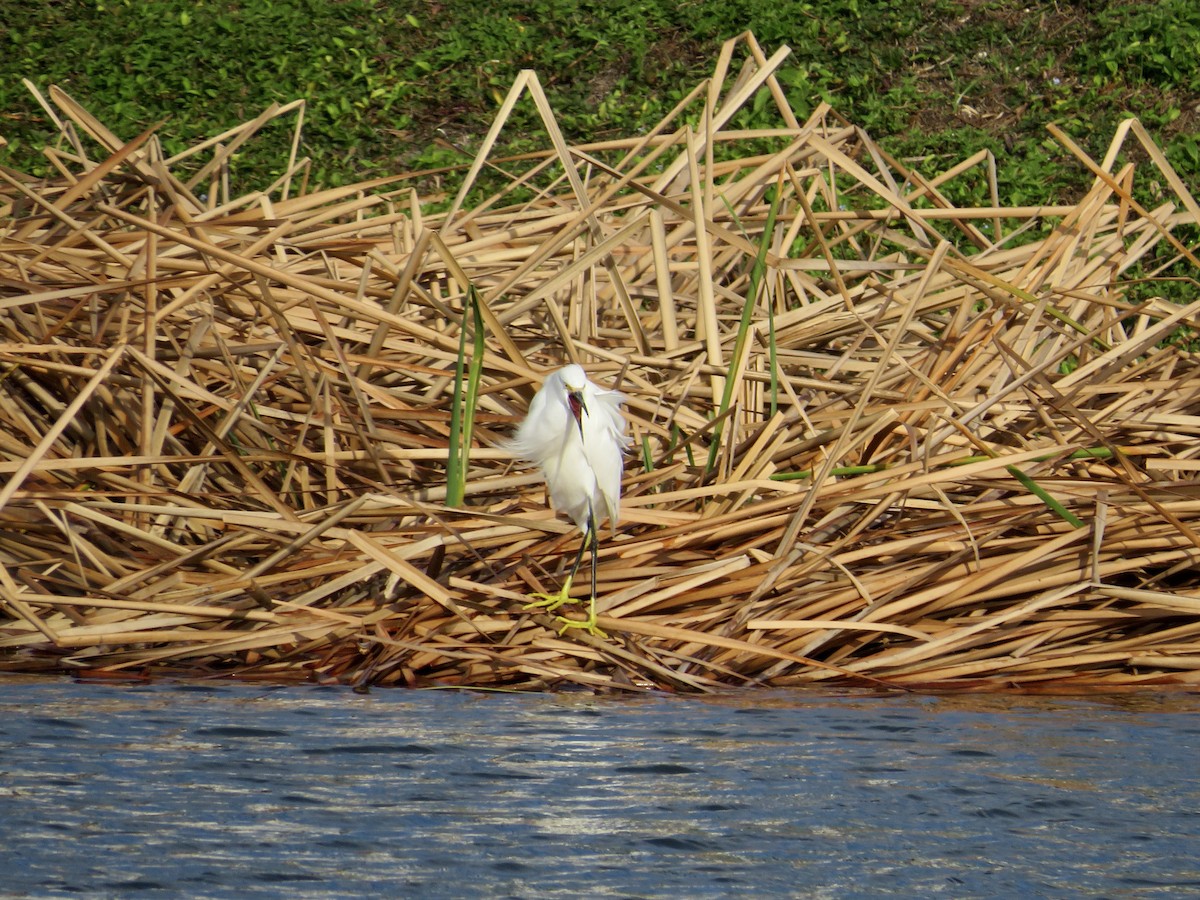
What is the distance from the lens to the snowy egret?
4.06 meters

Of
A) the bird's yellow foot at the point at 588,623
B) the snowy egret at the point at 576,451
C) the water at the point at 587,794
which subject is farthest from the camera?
the snowy egret at the point at 576,451

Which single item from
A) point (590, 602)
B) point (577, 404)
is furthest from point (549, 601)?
point (577, 404)

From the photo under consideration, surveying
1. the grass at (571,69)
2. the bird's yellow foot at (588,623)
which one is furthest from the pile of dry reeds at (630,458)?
the grass at (571,69)

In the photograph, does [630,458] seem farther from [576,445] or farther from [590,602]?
[590,602]

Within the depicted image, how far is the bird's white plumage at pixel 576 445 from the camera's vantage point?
160 inches

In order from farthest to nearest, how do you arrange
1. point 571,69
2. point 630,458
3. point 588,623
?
1. point 571,69
2. point 630,458
3. point 588,623

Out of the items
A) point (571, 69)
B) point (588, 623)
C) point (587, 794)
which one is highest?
point (571, 69)

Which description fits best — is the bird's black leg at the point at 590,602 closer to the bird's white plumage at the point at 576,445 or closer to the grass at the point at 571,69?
the bird's white plumage at the point at 576,445

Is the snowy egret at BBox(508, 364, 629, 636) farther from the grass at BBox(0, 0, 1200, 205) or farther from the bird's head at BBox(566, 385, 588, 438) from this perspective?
the grass at BBox(0, 0, 1200, 205)

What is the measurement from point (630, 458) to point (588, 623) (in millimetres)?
926

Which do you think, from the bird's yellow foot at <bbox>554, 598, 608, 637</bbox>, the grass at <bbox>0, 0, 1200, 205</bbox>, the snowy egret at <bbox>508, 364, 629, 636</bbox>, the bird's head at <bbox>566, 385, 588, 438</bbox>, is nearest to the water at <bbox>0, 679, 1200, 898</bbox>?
the bird's yellow foot at <bbox>554, 598, 608, 637</bbox>

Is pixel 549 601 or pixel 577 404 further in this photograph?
pixel 577 404

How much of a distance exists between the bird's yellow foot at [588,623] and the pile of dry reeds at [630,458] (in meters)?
0.04

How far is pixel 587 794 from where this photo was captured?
3047 mm
